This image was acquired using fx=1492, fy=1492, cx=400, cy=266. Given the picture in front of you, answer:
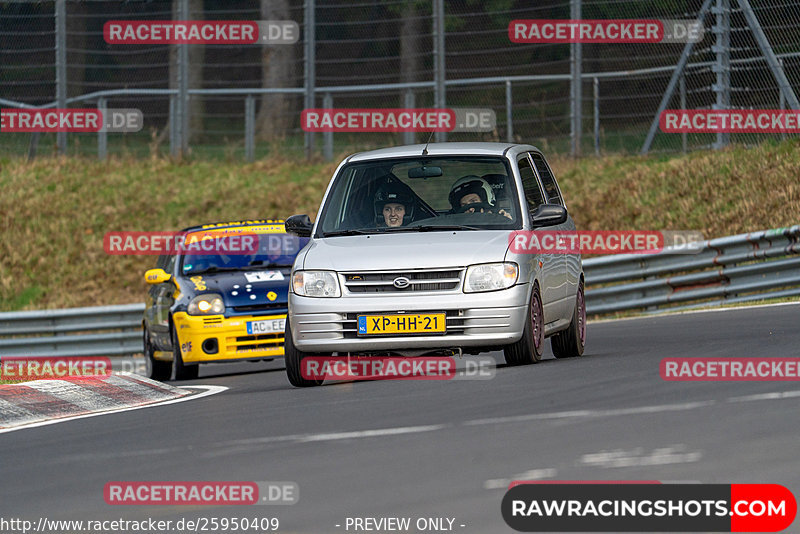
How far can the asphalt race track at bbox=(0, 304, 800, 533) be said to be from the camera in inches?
252

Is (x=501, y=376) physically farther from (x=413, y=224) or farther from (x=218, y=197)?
(x=218, y=197)

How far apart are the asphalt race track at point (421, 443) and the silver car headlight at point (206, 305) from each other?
11.0 feet

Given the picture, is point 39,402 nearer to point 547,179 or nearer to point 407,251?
point 407,251

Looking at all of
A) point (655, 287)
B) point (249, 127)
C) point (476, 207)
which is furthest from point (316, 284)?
point (249, 127)

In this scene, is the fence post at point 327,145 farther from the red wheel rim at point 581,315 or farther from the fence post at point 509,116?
the red wheel rim at point 581,315

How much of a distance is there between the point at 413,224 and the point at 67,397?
114 inches

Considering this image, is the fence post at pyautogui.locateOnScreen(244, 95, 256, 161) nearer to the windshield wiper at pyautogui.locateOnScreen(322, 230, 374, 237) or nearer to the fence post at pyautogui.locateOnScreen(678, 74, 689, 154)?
the fence post at pyautogui.locateOnScreen(678, 74, 689, 154)

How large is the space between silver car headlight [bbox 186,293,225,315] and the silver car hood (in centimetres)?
353

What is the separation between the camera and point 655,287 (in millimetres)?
18719

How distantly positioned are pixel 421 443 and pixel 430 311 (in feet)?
9.77

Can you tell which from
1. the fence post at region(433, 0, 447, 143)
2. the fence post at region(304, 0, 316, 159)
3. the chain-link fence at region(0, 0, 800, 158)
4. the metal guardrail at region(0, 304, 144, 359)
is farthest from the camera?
the fence post at region(304, 0, 316, 159)

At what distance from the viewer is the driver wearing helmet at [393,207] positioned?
38.1 feet

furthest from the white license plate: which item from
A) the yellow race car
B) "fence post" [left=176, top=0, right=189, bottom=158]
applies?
"fence post" [left=176, top=0, right=189, bottom=158]

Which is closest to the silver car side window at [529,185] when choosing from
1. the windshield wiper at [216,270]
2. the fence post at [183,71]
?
the windshield wiper at [216,270]
